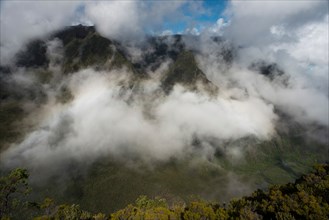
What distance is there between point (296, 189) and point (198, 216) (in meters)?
51.9

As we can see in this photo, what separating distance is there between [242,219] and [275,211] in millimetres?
17808

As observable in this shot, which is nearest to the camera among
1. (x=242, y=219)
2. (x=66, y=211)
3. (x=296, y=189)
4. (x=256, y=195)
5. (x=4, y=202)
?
(x=4, y=202)

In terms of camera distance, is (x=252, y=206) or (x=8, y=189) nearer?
(x=8, y=189)

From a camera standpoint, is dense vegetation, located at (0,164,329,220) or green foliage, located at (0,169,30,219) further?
dense vegetation, located at (0,164,329,220)

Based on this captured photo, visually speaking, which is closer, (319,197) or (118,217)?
(319,197)

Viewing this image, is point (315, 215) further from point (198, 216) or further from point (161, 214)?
point (161, 214)

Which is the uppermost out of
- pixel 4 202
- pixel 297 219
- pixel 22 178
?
pixel 22 178

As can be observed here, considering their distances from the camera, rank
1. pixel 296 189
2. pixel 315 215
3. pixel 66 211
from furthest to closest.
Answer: pixel 296 189
pixel 66 211
pixel 315 215

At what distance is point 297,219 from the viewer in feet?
416

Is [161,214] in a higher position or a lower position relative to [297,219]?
higher

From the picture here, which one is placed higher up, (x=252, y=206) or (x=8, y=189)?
(x=8, y=189)

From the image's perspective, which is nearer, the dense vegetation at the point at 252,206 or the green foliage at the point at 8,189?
the green foliage at the point at 8,189

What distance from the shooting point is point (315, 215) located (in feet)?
394

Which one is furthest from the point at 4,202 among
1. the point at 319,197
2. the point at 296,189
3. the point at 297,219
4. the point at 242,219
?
the point at 296,189
